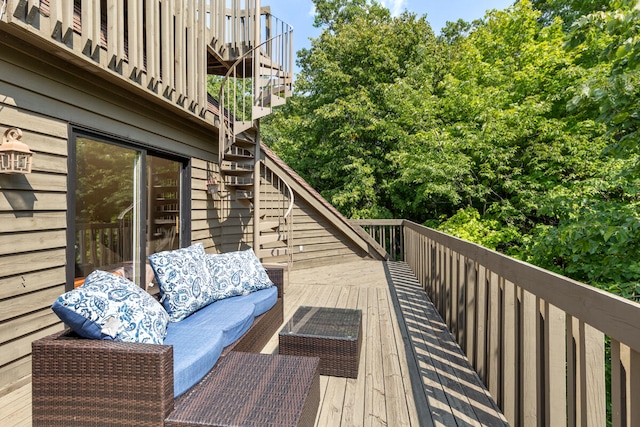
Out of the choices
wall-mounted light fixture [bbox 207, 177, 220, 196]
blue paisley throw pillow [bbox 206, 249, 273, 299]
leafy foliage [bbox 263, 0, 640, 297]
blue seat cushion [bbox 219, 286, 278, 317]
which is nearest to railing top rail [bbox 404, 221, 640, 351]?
blue seat cushion [bbox 219, 286, 278, 317]

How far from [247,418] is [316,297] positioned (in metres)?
3.10

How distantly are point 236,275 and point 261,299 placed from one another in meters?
0.36

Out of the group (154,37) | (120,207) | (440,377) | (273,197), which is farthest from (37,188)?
(273,197)

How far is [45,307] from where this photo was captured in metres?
2.41

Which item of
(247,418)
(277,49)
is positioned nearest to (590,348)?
(247,418)

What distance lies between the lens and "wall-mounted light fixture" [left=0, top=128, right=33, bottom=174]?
2.06 m

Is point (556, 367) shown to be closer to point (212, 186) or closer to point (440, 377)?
point (440, 377)

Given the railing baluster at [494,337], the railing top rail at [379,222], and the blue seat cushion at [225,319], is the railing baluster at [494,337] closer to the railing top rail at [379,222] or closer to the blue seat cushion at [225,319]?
the blue seat cushion at [225,319]

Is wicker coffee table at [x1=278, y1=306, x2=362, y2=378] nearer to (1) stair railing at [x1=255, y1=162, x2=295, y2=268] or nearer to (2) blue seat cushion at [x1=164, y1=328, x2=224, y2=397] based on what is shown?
(2) blue seat cushion at [x1=164, y1=328, x2=224, y2=397]

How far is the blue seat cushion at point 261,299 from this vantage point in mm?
2761

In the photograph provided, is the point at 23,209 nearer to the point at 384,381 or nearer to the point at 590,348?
the point at 384,381

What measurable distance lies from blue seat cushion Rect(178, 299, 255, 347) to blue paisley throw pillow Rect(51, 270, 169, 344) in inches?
12.8

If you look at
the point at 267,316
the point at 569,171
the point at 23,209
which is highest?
the point at 569,171

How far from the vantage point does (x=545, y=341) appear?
146cm
